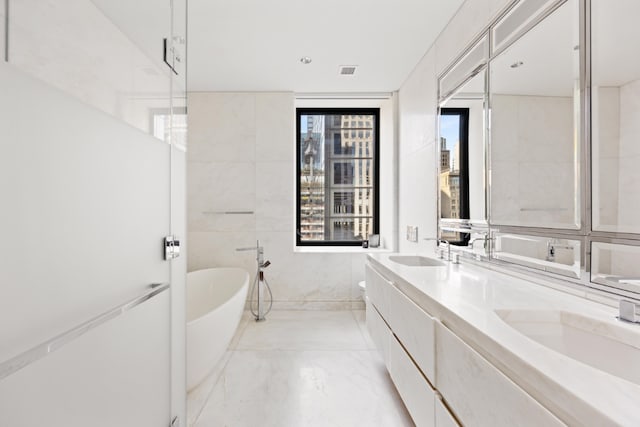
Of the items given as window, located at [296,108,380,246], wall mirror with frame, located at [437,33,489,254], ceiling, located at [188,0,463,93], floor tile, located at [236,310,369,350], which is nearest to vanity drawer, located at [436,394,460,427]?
wall mirror with frame, located at [437,33,489,254]

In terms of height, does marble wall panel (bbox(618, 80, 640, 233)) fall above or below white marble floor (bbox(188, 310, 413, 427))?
above

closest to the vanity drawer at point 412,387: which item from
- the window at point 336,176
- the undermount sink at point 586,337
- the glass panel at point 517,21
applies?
the undermount sink at point 586,337

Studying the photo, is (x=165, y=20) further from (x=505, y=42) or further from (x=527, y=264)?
(x=527, y=264)

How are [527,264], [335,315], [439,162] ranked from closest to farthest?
[527,264] → [439,162] → [335,315]

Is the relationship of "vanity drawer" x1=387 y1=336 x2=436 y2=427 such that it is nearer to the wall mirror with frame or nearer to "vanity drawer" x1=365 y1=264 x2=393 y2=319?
"vanity drawer" x1=365 y1=264 x2=393 y2=319

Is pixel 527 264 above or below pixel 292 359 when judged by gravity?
above

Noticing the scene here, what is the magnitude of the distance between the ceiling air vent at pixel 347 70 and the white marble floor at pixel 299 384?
2364 millimetres

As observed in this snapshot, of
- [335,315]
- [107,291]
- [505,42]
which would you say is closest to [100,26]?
[107,291]

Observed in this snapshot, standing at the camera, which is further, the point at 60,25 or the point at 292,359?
the point at 292,359

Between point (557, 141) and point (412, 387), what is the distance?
46.6 inches

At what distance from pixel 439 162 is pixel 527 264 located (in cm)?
104

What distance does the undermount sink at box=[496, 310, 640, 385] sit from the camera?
0.80 m

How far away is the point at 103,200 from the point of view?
78 cm

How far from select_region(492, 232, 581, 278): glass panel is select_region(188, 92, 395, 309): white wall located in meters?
1.75
